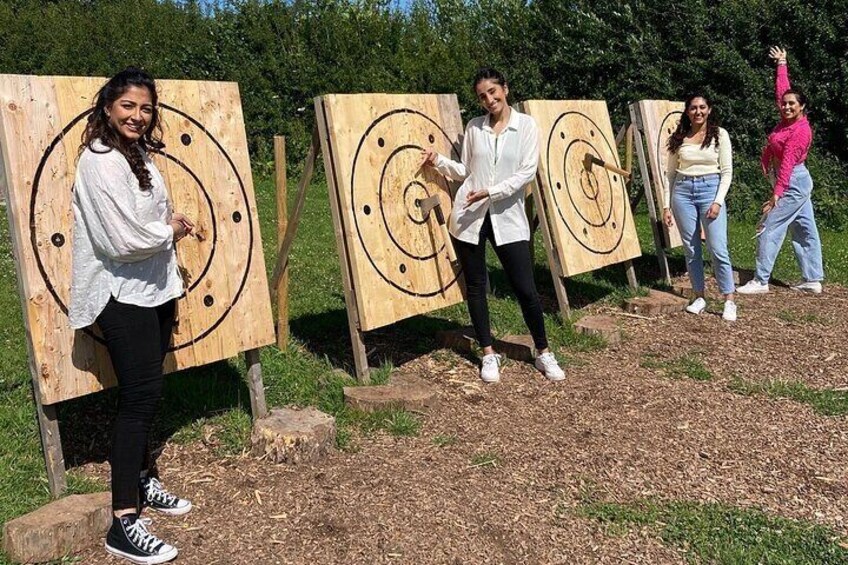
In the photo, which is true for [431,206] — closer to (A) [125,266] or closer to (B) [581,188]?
(B) [581,188]

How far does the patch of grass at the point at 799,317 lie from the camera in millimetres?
6254

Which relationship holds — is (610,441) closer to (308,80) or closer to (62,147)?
(62,147)

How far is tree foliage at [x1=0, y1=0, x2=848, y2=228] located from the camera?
1144 centimetres

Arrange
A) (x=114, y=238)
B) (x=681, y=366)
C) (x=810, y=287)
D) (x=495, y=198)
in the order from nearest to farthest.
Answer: (x=114, y=238), (x=495, y=198), (x=681, y=366), (x=810, y=287)

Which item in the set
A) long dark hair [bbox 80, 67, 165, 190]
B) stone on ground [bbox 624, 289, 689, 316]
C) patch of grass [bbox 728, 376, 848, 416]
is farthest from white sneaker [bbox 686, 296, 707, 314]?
long dark hair [bbox 80, 67, 165, 190]

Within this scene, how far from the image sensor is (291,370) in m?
4.85

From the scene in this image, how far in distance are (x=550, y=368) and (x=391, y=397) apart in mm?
1137

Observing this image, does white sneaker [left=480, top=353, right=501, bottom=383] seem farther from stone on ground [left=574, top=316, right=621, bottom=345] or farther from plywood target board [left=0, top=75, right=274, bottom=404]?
plywood target board [left=0, top=75, right=274, bottom=404]

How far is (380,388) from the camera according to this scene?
4477 millimetres

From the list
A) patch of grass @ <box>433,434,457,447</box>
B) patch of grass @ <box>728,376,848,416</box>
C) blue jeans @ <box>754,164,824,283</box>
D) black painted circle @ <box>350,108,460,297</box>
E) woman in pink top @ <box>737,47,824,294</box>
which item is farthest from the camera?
blue jeans @ <box>754,164,824,283</box>

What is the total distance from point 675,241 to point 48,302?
18.8 feet

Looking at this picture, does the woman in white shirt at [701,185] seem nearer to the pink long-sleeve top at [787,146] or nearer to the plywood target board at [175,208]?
the pink long-sleeve top at [787,146]

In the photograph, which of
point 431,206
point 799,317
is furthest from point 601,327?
point 799,317

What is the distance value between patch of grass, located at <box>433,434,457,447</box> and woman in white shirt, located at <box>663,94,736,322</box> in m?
3.17
